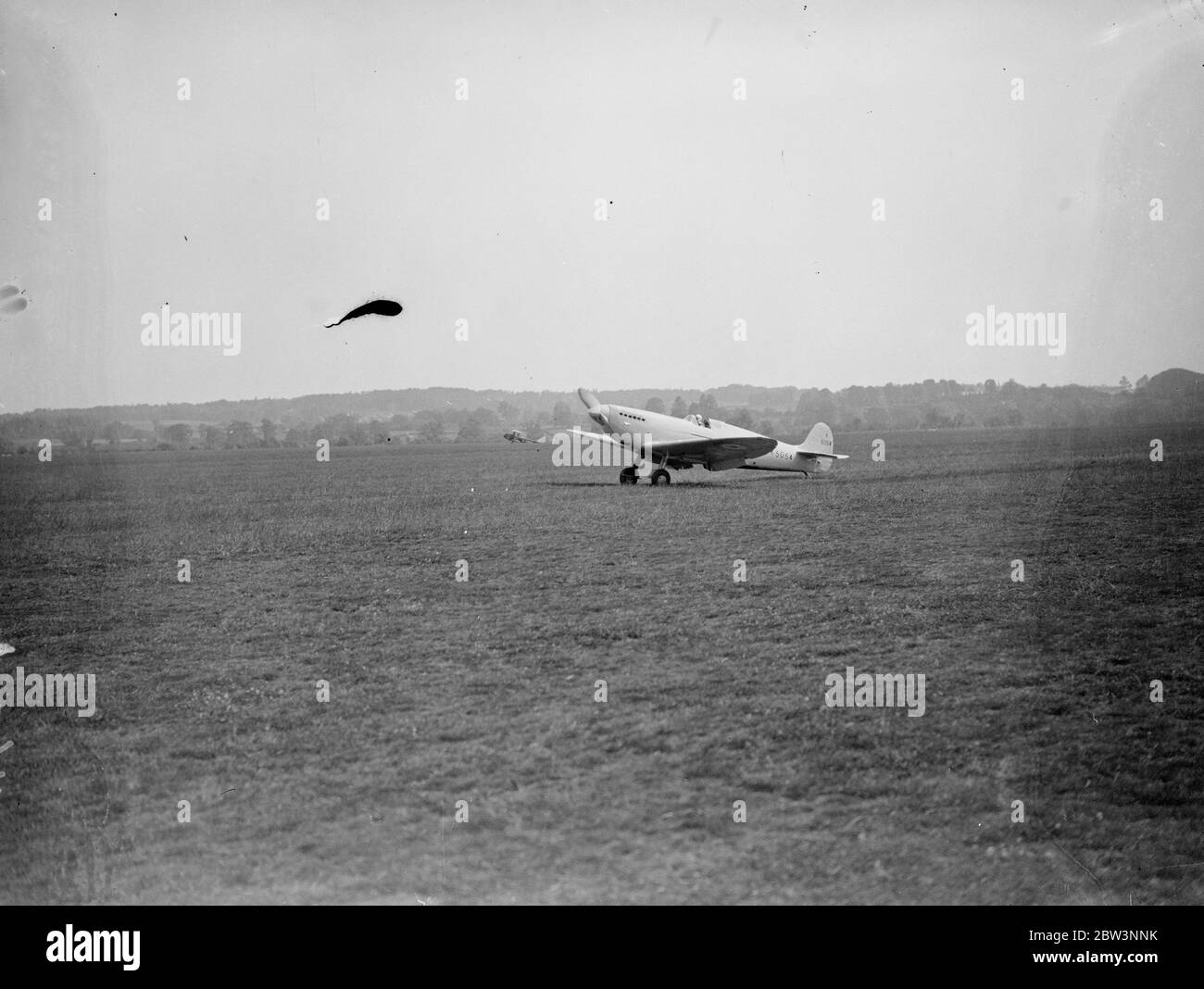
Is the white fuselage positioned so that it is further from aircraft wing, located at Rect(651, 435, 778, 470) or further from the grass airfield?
the grass airfield

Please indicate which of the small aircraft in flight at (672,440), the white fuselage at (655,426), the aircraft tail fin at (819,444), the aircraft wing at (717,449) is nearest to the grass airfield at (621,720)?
the aircraft wing at (717,449)

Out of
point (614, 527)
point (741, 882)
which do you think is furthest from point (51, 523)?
point (741, 882)

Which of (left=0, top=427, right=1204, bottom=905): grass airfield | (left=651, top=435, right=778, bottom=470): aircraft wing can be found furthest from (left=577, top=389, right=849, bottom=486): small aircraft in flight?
(left=0, top=427, right=1204, bottom=905): grass airfield

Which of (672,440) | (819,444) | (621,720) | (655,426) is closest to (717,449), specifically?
(672,440)

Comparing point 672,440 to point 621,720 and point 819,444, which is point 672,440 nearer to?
point 819,444

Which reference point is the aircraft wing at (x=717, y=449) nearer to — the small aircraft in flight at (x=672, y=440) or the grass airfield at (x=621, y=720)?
the small aircraft in flight at (x=672, y=440)
